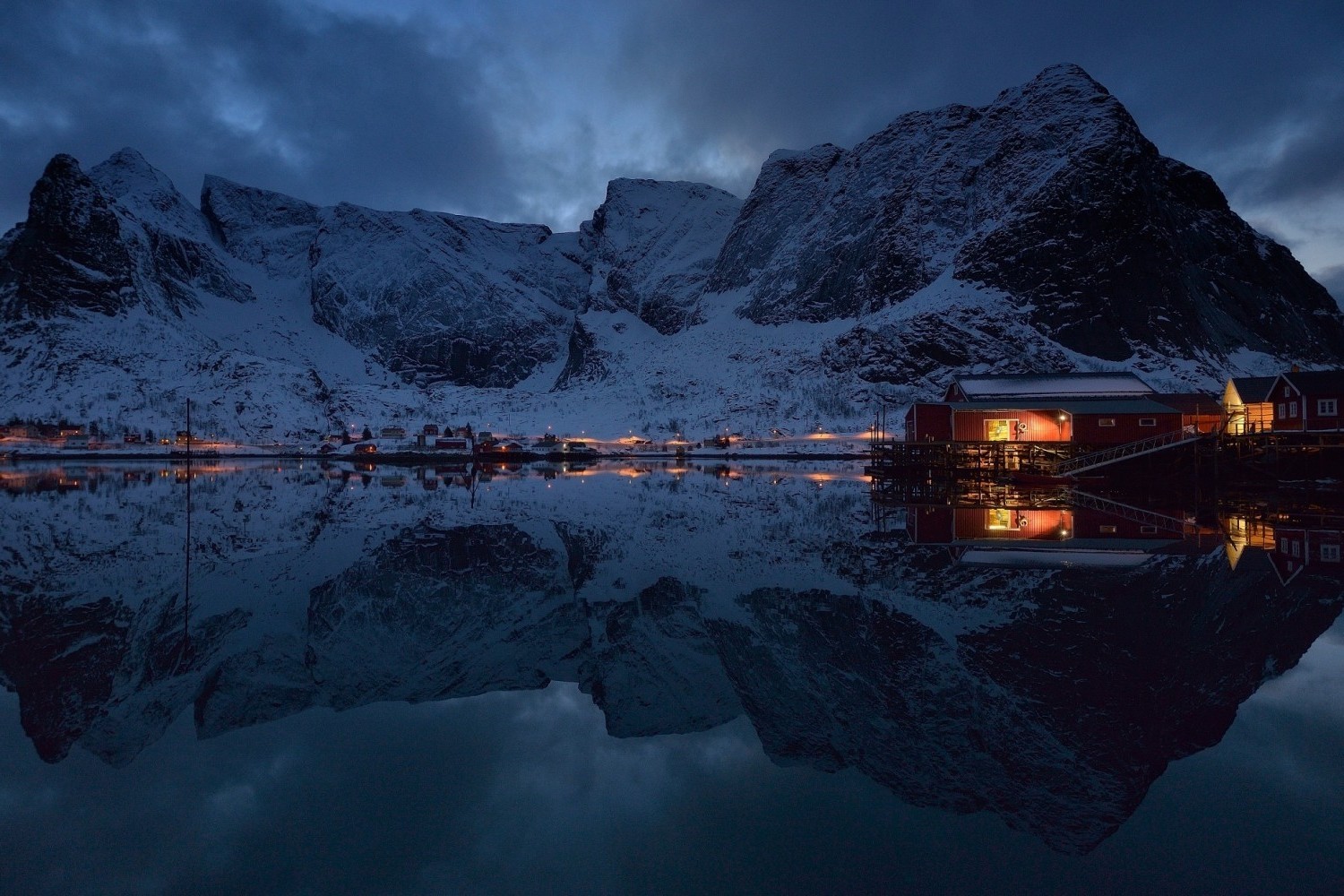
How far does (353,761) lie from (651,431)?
382 feet

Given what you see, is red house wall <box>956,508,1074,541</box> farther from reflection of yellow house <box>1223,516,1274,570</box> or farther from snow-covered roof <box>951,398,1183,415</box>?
snow-covered roof <box>951,398,1183,415</box>

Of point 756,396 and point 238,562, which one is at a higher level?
point 756,396

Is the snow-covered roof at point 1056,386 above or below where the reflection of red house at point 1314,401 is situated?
above

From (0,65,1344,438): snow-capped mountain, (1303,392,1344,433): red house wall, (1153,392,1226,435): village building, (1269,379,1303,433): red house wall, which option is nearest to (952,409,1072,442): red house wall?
(1153,392,1226,435): village building

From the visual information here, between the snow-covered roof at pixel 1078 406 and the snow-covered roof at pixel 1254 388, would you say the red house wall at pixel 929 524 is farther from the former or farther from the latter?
the snow-covered roof at pixel 1254 388

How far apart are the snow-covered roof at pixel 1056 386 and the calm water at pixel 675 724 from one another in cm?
4474


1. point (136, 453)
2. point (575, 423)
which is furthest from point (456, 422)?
point (136, 453)

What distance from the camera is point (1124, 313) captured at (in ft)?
399

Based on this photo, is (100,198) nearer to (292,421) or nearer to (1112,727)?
(292,421)

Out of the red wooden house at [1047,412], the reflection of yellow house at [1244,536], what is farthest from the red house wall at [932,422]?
the reflection of yellow house at [1244,536]

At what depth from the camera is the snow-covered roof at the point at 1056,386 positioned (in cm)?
5856

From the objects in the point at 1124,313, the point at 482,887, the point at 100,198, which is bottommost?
the point at 482,887

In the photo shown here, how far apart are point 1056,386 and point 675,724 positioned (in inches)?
2404

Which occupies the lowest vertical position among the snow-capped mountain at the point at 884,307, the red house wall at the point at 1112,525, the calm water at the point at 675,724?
the calm water at the point at 675,724
